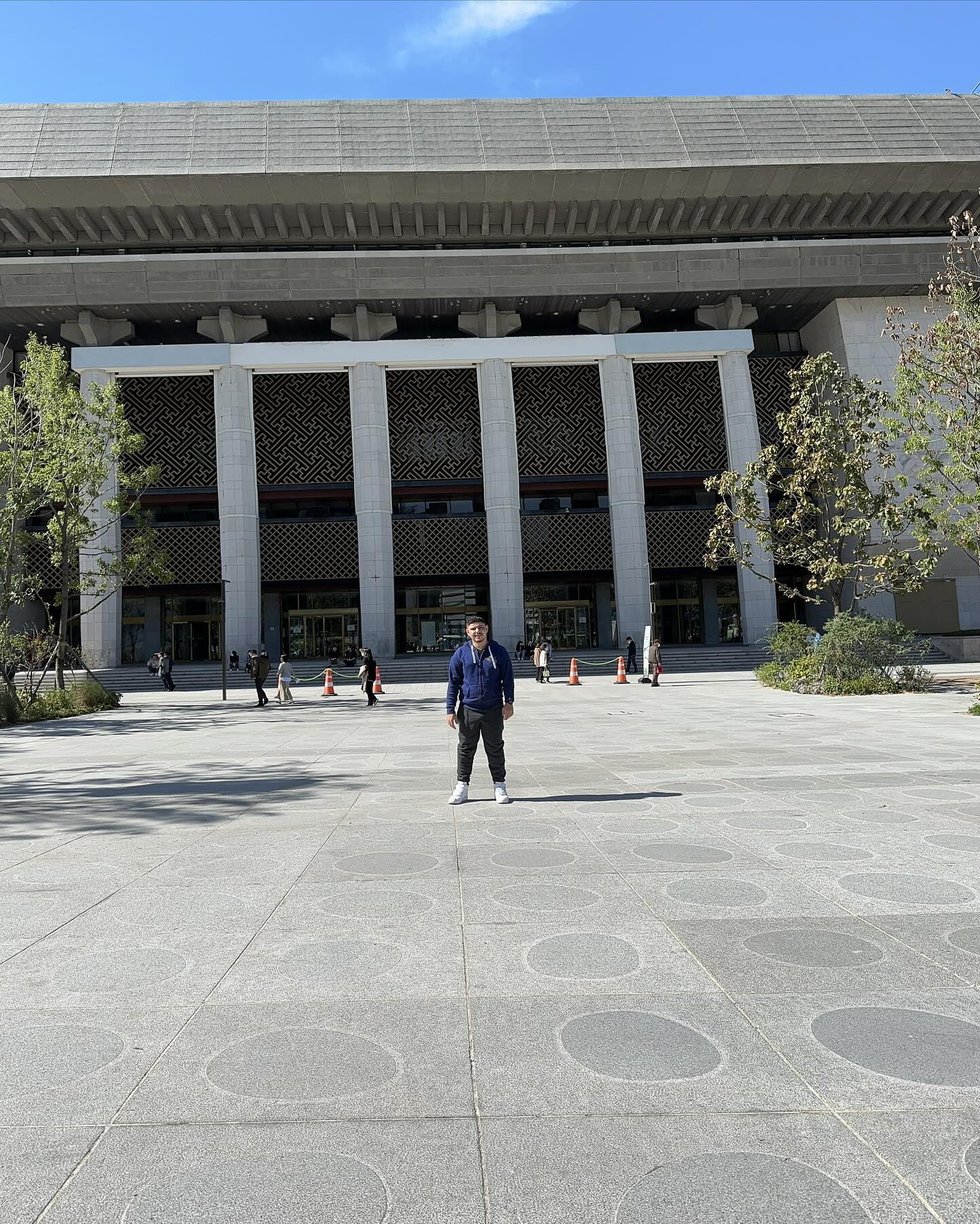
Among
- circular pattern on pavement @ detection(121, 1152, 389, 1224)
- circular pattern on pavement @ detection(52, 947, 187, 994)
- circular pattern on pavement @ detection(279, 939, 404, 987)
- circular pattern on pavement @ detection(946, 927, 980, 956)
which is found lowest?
circular pattern on pavement @ detection(946, 927, 980, 956)

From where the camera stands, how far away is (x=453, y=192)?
38688 mm

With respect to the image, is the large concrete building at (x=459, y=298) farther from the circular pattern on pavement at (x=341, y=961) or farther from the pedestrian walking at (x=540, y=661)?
the circular pattern on pavement at (x=341, y=961)

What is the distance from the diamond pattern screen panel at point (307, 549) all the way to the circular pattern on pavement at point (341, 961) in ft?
126

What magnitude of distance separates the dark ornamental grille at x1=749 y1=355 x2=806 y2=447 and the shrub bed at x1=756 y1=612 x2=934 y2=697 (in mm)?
24342

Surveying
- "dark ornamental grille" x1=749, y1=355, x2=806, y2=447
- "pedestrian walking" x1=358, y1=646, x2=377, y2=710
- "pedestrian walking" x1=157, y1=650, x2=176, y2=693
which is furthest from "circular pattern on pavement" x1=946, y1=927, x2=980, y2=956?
"dark ornamental grille" x1=749, y1=355, x2=806, y2=447

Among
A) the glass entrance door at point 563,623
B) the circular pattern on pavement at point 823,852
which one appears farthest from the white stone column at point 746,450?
the circular pattern on pavement at point 823,852

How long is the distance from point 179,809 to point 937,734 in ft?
33.5

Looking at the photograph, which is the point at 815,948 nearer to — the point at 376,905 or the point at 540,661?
the point at 376,905

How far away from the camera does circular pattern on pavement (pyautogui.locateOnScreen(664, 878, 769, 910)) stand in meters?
3.92

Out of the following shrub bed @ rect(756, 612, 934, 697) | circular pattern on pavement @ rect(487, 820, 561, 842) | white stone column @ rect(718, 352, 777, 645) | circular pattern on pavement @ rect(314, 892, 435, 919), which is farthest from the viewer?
white stone column @ rect(718, 352, 777, 645)

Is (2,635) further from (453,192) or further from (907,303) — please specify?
(907,303)

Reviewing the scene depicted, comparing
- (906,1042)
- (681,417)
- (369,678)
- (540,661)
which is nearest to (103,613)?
(369,678)

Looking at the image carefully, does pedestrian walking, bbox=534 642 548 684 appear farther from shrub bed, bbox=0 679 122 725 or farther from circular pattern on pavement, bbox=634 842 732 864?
circular pattern on pavement, bbox=634 842 732 864

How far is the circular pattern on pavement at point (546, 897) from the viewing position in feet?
12.8
